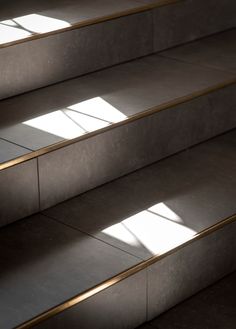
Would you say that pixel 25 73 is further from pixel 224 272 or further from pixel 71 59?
pixel 224 272

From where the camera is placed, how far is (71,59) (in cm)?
288

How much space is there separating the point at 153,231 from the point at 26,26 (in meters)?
0.92

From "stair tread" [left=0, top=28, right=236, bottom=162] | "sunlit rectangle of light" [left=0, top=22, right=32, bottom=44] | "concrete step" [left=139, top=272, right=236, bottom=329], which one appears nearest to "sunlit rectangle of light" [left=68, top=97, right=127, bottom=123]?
"stair tread" [left=0, top=28, right=236, bottom=162]

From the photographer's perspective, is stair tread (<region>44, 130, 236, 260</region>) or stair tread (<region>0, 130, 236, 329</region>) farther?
stair tread (<region>44, 130, 236, 260</region>)

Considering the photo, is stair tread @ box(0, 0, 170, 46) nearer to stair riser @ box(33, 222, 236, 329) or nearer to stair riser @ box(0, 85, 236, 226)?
stair riser @ box(0, 85, 236, 226)

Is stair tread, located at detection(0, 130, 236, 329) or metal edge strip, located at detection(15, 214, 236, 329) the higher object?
stair tread, located at detection(0, 130, 236, 329)

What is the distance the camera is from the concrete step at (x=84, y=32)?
275cm

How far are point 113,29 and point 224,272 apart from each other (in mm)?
988

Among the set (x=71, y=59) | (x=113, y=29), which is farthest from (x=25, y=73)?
(x=113, y=29)

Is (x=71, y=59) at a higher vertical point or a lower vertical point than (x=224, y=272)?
higher

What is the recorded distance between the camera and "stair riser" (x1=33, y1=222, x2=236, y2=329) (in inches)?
83.4

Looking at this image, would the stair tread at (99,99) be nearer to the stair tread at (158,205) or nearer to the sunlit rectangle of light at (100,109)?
the sunlit rectangle of light at (100,109)

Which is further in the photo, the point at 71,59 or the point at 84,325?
the point at 71,59

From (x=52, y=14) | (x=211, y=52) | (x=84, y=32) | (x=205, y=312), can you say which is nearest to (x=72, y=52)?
(x=84, y=32)
